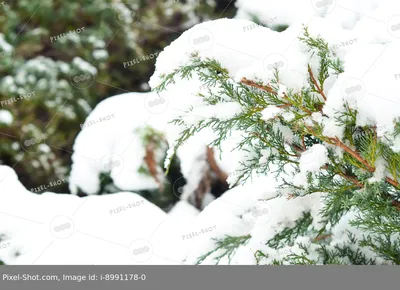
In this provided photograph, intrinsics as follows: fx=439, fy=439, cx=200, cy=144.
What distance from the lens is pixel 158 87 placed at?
67 centimetres

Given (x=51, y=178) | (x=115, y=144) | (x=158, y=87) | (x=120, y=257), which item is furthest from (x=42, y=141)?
(x=158, y=87)

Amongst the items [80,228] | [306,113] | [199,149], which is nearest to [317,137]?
[306,113]

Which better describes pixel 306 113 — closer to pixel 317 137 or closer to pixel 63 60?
pixel 317 137

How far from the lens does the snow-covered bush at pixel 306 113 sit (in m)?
0.59

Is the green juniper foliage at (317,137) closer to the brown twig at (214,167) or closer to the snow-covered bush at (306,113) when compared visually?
the snow-covered bush at (306,113)

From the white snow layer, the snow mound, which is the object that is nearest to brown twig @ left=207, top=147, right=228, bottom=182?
the white snow layer

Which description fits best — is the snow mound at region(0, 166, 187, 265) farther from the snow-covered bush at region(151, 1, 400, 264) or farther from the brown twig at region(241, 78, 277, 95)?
the brown twig at region(241, 78, 277, 95)

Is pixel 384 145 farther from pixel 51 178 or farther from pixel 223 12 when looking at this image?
pixel 51 178
